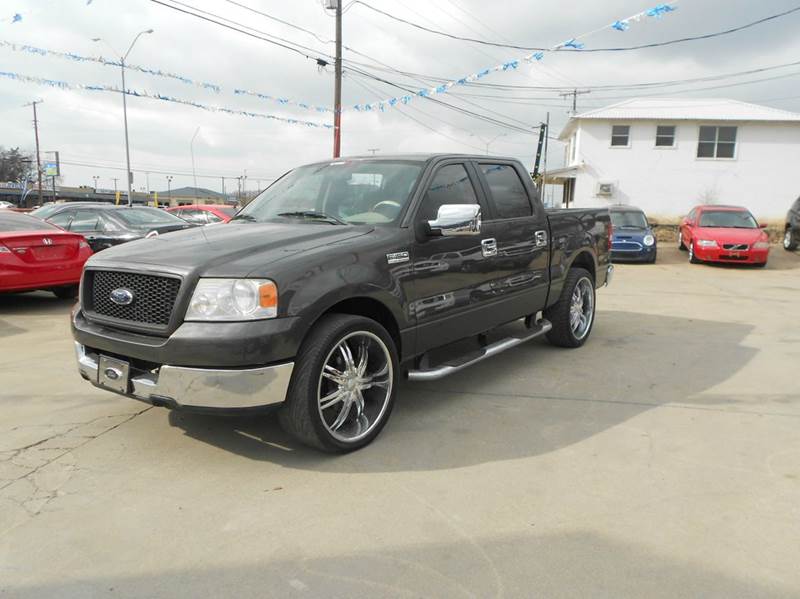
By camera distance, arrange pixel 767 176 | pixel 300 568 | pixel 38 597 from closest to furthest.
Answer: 1. pixel 38 597
2. pixel 300 568
3. pixel 767 176

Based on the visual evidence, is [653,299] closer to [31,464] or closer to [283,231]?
[283,231]

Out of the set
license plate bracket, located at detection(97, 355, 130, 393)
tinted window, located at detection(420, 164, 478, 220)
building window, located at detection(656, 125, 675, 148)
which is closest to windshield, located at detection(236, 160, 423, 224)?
tinted window, located at detection(420, 164, 478, 220)

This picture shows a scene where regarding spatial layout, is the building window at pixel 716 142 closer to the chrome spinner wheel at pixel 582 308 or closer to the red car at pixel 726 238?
the red car at pixel 726 238

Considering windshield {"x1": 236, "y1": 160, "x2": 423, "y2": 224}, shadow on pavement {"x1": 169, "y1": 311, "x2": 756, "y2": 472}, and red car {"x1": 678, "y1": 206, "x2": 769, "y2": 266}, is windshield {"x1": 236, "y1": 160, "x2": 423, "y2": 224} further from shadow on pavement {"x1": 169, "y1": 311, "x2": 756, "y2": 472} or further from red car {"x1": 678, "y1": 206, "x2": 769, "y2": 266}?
red car {"x1": 678, "y1": 206, "x2": 769, "y2": 266}

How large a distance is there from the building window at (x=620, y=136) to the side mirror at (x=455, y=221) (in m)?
25.0

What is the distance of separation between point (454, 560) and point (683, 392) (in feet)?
10.1

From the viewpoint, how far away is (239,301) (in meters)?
3.11

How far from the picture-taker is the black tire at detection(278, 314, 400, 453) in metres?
3.24

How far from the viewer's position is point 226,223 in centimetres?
450

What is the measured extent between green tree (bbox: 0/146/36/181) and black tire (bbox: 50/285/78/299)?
96.1m

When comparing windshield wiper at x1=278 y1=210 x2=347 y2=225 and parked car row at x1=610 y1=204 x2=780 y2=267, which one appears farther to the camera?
parked car row at x1=610 y1=204 x2=780 y2=267

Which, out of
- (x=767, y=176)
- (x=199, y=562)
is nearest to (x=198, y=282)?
(x=199, y=562)

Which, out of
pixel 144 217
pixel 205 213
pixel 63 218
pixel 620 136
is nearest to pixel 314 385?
pixel 144 217

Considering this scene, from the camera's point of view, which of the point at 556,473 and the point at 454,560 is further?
the point at 556,473
